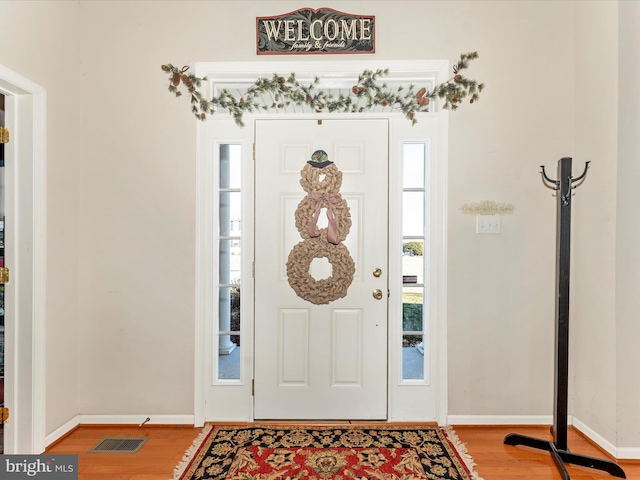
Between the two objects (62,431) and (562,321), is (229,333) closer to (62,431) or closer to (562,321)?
(62,431)

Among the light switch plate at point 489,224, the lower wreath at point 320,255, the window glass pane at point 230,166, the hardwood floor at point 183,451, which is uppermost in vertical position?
the window glass pane at point 230,166

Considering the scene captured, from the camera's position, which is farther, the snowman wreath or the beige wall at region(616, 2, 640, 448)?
the snowman wreath

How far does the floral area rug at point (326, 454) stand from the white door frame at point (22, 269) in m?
0.94

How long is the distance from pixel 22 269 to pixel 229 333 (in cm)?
123

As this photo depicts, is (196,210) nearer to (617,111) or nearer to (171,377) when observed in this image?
(171,377)

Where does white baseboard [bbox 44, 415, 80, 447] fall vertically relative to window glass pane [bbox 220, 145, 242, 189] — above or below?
below

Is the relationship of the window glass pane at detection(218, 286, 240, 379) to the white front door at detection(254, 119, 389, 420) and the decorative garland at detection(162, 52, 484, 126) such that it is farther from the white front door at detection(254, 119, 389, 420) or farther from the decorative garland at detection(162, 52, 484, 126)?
the decorative garland at detection(162, 52, 484, 126)

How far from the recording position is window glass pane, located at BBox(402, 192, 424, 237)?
2.67 m

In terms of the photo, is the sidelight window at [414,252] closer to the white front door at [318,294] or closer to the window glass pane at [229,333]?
the white front door at [318,294]

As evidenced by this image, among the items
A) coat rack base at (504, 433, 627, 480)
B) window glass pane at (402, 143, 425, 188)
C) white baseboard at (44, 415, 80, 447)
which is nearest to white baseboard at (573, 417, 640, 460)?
coat rack base at (504, 433, 627, 480)

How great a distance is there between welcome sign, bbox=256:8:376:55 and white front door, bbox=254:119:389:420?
1.54 ft

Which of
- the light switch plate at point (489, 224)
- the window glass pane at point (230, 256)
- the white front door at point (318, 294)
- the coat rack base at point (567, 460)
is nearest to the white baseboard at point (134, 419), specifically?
the white front door at point (318, 294)

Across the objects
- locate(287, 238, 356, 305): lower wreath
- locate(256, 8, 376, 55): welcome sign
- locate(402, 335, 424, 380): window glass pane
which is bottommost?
locate(402, 335, 424, 380): window glass pane

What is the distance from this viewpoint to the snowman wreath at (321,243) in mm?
2627
